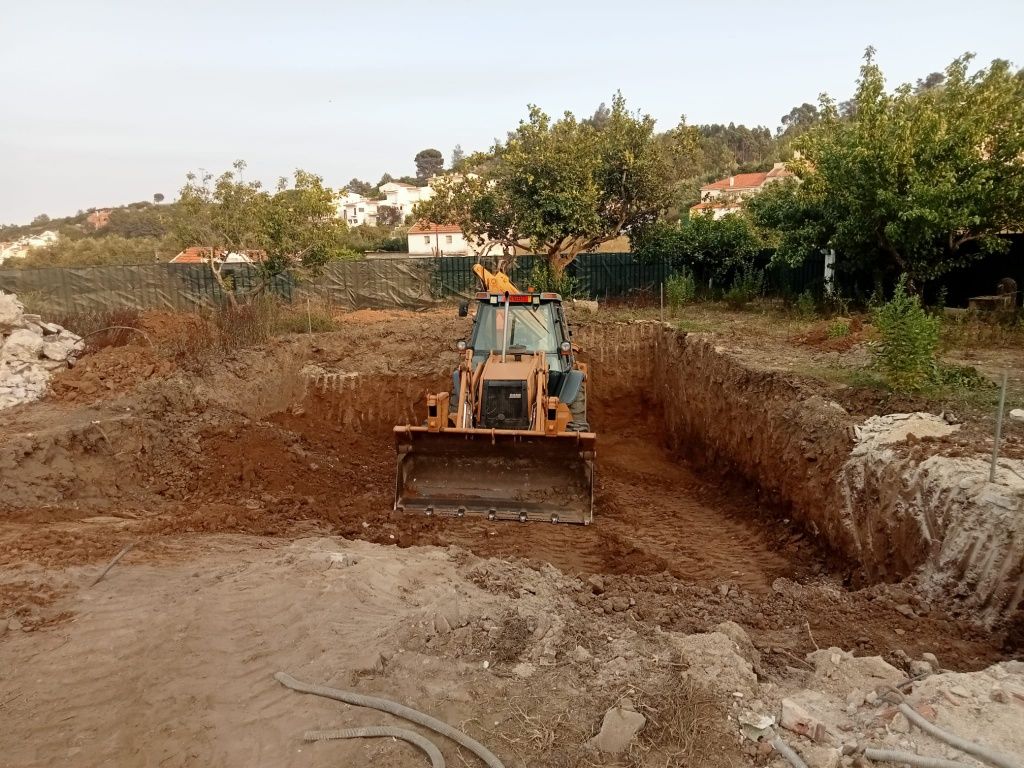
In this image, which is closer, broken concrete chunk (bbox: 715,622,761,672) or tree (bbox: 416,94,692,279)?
broken concrete chunk (bbox: 715,622,761,672)

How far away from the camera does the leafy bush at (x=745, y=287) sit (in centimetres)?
1953

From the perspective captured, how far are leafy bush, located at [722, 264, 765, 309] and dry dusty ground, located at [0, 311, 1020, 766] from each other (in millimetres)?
9083

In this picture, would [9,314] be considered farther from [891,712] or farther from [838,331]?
[838,331]

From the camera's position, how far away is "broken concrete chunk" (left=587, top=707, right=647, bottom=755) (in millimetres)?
3883

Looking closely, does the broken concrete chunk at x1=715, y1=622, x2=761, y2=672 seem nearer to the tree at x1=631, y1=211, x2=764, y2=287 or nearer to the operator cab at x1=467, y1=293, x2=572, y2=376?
the operator cab at x1=467, y1=293, x2=572, y2=376

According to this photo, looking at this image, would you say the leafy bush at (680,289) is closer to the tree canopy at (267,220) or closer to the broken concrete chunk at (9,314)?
the tree canopy at (267,220)

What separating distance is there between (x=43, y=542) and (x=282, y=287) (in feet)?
51.2

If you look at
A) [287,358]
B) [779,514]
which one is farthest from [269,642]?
[287,358]

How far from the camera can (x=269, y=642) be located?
5.22 metres

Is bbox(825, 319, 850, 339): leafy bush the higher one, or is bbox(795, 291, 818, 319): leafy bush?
bbox(795, 291, 818, 319): leafy bush

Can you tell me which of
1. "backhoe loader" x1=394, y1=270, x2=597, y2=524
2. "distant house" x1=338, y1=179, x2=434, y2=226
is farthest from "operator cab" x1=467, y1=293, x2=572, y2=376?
"distant house" x1=338, y1=179, x2=434, y2=226

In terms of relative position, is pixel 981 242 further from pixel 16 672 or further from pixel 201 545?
pixel 16 672

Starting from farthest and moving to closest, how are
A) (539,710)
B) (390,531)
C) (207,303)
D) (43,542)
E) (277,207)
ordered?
(207,303), (277,207), (390,531), (43,542), (539,710)

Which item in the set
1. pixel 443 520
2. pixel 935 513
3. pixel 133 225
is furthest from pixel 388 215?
pixel 935 513
